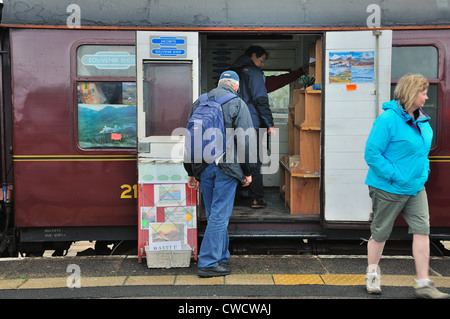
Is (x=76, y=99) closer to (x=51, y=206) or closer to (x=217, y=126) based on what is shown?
(x=51, y=206)

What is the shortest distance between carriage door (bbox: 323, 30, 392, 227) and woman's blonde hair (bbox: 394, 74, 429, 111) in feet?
4.34

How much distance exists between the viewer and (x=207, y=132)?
5.21 meters

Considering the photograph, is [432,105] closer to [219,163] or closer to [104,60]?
[219,163]

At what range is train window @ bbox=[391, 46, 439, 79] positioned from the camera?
5.94 metres

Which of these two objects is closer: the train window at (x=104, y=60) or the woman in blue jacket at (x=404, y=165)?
the woman in blue jacket at (x=404, y=165)

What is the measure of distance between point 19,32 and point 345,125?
3603mm

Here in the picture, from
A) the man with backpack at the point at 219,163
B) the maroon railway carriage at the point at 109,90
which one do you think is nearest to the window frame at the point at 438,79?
the maroon railway carriage at the point at 109,90

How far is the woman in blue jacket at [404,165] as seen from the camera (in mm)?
4508

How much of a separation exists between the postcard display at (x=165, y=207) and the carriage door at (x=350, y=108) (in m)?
1.50

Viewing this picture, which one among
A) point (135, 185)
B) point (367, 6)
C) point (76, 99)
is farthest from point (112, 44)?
point (367, 6)

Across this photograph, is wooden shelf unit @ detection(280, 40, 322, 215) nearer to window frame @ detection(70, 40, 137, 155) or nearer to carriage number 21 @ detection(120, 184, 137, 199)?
carriage number 21 @ detection(120, 184, 137, 199)

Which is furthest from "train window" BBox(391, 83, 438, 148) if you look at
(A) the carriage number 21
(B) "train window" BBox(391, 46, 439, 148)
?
(A) the carriage number 21

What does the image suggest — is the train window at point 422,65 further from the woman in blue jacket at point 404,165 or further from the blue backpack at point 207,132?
the blue backpack at point 207,132

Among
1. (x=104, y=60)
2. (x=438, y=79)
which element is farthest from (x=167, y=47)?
(x=438, y=79)
